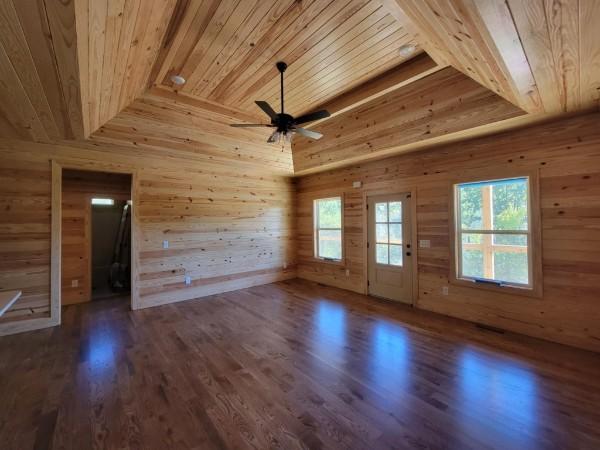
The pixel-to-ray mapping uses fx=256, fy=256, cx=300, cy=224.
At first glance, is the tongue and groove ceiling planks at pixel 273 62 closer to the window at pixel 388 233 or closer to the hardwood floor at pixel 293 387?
the window at pixel 388 233

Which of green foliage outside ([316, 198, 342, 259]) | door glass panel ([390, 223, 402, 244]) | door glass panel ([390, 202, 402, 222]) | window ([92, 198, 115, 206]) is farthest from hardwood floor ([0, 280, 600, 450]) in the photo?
window ([92, 198, 115, 206])

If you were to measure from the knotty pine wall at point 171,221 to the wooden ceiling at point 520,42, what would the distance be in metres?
3.96

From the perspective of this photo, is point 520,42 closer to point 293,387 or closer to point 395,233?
point 293,387

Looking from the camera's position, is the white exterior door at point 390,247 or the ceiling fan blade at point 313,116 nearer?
the ceiling fan blade at point 313,116

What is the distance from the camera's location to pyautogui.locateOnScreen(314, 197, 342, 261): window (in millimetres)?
5680

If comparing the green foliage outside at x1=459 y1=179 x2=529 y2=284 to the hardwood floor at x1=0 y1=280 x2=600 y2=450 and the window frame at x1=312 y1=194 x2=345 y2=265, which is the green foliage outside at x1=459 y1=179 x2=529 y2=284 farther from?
the window frame at x1=312 y1=194 x2=345 y2=265

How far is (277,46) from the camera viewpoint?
251 centimetres

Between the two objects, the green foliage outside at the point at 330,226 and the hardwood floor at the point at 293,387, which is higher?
the green foliage outside at the point at 330,226

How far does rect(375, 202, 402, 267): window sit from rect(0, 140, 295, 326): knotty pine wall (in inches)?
93.8

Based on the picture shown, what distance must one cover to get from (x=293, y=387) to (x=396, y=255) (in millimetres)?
3062

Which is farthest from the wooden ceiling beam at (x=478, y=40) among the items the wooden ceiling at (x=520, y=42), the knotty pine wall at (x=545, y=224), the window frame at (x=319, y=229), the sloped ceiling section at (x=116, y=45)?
the window frame at (x=319, y=229)

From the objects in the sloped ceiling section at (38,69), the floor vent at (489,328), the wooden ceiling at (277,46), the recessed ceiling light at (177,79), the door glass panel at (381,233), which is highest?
the wooden ceiling at (277,46)

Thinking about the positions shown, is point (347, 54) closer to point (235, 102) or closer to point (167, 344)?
point (235, 102)

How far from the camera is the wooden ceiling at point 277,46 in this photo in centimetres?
208
